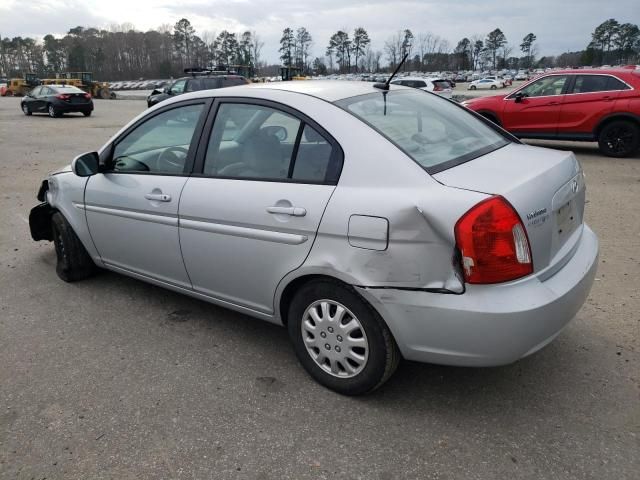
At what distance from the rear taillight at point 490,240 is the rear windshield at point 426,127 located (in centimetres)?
36

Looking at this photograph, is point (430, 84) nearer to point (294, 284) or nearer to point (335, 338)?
point (294, 284)

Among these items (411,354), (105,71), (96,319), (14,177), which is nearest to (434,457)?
(411,354)

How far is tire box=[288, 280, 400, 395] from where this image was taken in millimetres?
2568

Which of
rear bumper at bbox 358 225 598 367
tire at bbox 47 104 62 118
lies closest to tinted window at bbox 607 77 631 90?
rear bumper at bbox 358 225 598 367

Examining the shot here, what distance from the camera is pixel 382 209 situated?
7.88ft

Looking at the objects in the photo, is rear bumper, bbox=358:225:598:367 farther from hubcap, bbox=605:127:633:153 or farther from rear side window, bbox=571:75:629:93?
rear side window, bbox=571:75:629:93

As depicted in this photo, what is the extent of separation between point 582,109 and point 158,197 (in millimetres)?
9296

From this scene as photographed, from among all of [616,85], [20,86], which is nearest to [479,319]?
[616,85]

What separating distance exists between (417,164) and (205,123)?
4.75 ft

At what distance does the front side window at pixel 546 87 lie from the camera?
1043cm

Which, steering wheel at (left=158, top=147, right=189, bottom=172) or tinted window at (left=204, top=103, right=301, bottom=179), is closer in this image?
tinted window at (left=204, top=103, right=301, bottom=179)

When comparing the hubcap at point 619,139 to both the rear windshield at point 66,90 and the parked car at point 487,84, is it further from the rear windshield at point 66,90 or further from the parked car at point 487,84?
the parked car at point 487,84

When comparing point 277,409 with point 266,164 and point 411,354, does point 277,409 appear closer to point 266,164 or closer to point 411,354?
point 411,354

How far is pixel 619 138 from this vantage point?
9.98m
